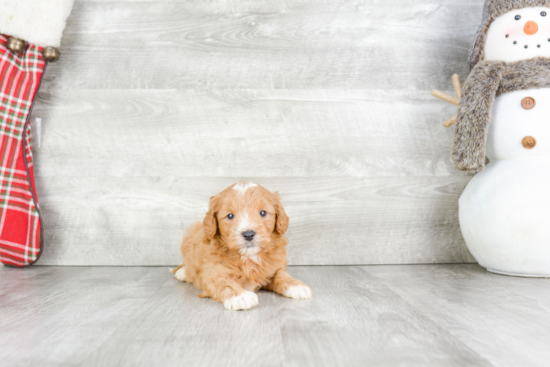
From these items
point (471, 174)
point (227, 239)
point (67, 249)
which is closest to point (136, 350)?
point (227, 239)

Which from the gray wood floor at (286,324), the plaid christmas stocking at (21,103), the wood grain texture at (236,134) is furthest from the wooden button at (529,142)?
the plaid christmas stocking at (21,103)

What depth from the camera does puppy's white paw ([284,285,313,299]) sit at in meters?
1.12

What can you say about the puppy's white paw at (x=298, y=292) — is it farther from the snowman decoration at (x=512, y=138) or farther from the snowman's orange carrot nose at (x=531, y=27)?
the snowman's orange carrot nose at (x=531, y=27)

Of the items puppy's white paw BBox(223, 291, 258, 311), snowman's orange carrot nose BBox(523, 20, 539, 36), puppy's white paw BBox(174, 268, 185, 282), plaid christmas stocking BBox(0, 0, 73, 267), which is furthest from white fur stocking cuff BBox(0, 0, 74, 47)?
snowman's orange carrot nose BBox(523, 20, 539, 36)

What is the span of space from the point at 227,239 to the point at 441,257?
3.23 ft

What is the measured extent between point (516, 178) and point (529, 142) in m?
0.13

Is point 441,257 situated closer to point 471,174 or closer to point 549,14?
point 471,174

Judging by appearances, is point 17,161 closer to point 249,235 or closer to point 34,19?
point 34,19

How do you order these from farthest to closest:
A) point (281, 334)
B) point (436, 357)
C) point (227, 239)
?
point (227, 239)
point (281, 334)
point (436, 357)

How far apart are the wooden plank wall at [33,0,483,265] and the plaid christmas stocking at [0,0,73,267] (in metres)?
0.09

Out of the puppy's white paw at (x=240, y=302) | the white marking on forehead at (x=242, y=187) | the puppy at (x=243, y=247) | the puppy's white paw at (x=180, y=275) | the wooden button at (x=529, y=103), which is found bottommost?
the puppy's white paw at (x=180, y=275)

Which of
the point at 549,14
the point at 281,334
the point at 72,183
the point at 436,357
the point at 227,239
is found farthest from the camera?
the point at 72,183

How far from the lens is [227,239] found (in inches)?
44.8

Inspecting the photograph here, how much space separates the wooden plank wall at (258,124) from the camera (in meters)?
1.61
